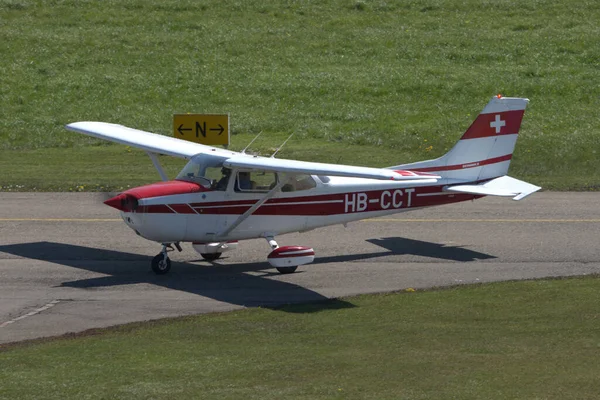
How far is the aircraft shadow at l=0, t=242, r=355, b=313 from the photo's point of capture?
15.7 m

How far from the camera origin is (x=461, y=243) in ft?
64.9

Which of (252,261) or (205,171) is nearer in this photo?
(205,171)

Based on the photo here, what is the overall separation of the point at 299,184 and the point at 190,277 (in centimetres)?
258

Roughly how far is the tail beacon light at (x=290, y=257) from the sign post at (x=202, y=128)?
686 cm

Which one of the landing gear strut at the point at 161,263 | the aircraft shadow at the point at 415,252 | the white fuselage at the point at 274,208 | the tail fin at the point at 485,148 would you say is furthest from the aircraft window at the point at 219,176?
the tail fin at the point at 485,148

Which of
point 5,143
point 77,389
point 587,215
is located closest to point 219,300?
point 77,389

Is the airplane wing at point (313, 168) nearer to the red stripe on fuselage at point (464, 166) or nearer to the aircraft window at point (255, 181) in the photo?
the aircraft window at point (255, 181)

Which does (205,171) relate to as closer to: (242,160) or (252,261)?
(242,160)

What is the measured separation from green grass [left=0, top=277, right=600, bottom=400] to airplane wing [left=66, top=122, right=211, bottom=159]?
4.83 metres

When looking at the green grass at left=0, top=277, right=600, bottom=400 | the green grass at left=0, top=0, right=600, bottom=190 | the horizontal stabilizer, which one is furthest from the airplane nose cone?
the green grass at left=0, top=0, right=600, bottom=190

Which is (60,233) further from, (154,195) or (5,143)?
(5,143)

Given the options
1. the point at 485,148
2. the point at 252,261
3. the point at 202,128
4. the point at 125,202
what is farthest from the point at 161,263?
the point at 202,128

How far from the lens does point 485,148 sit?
19094 mm

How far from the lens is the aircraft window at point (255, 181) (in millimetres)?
17297
